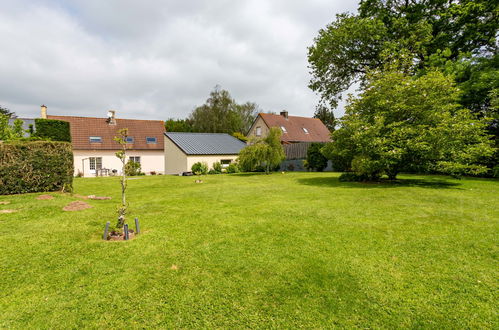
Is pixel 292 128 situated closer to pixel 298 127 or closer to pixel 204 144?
pixel 298 127

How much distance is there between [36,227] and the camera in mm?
5551

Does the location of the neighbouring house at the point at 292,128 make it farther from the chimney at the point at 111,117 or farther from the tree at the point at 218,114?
the chimney at the point at 111,117

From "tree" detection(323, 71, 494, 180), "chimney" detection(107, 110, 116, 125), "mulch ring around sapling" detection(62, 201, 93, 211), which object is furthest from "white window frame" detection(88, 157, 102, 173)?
"tree" detection(323, 71, 494, 180)

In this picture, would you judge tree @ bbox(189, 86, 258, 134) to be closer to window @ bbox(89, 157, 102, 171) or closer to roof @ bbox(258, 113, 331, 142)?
roof @ bbox(258, 113, 331, 142)

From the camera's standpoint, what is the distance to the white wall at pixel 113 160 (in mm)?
26766

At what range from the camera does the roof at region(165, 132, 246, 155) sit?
26.4m

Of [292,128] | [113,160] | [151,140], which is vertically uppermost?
[292,128]

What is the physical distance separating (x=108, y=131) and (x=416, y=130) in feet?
105

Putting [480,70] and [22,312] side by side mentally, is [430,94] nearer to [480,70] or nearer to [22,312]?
[480,70]

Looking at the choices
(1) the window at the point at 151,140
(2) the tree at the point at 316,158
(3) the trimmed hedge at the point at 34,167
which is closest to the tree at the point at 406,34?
(2) the tree at the point at 316,158

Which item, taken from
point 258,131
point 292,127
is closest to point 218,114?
point 258,131

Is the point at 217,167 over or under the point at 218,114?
under

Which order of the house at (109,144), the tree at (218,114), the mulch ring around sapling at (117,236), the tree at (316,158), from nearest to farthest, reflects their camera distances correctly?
the mulch ring around sapling at (117,236) → the tree at (316,158) → the house at (109,144) → the tree at (218,114)

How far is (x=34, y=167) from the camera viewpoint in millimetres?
9148
